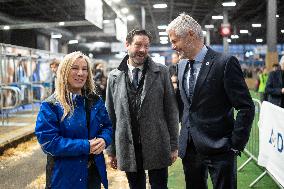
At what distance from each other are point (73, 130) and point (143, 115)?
86 centimetres

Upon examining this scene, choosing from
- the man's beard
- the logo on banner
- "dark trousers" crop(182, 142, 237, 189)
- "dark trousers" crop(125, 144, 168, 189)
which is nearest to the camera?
"dark trousers" crop(182, 142, 237, 189)

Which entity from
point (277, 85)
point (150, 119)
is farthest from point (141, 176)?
point (277, 85)

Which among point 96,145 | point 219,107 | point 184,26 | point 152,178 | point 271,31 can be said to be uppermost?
point 271,31

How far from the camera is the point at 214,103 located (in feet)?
9.92

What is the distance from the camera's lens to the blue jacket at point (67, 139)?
2.81 meters

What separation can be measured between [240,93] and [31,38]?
28.2m

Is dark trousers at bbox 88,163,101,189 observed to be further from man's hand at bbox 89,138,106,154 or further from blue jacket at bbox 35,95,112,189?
man's hand at bbox 89,138,106,154

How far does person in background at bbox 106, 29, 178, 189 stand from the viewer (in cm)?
359

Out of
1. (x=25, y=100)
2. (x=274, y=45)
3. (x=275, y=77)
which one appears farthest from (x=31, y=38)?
(x=275, y=77)

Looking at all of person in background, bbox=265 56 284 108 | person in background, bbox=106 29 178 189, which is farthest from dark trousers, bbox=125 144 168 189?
person in background, bbox=265 56 284 108

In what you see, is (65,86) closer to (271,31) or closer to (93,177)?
(93,177)

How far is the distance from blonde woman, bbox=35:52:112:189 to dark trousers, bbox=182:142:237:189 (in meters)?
0.69

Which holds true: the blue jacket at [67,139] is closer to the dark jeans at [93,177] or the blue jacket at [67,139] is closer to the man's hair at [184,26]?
the dark jeans at [93,177]

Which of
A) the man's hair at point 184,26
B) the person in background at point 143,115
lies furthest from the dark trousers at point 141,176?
the man's hair at point 184,26
